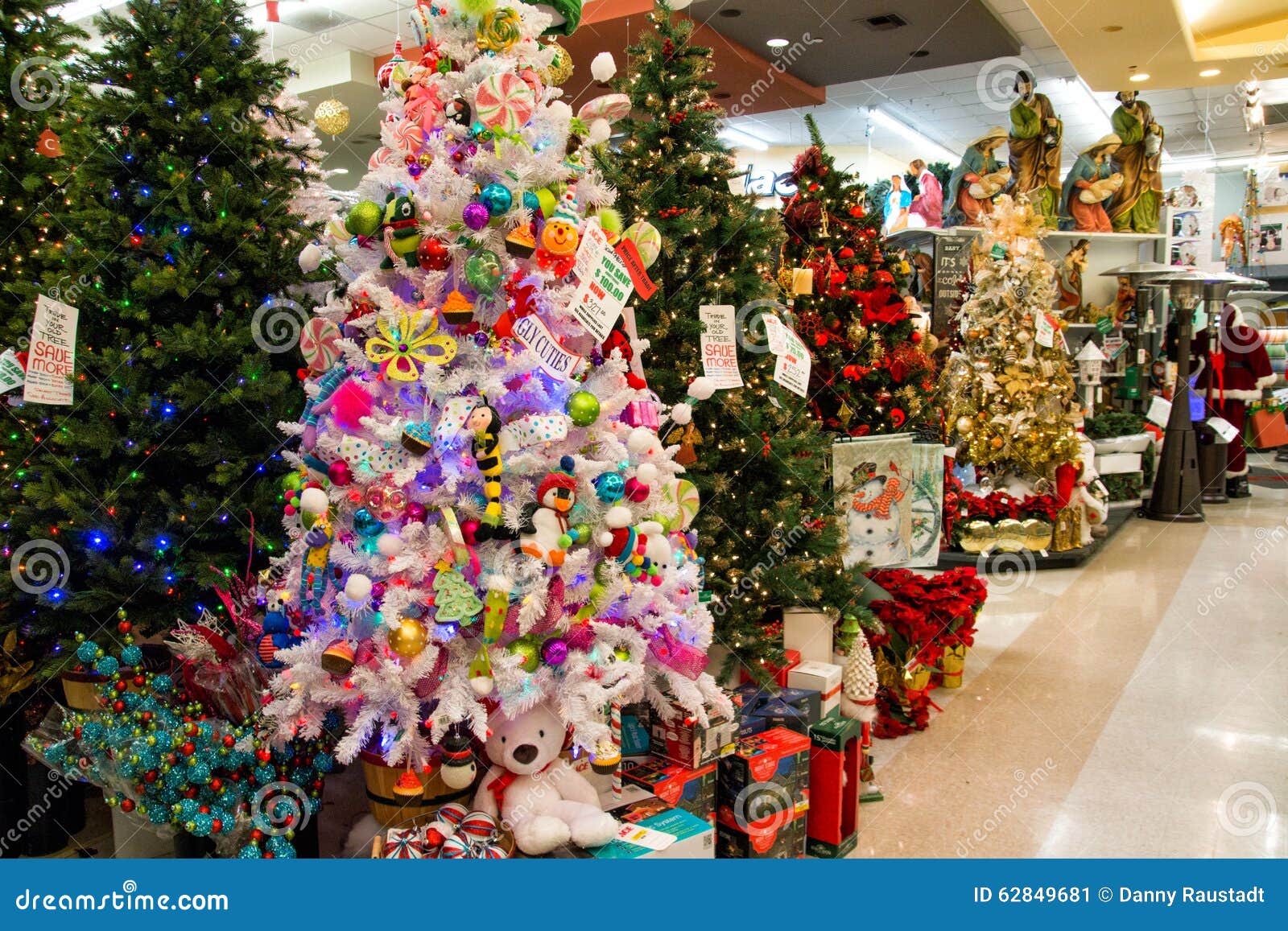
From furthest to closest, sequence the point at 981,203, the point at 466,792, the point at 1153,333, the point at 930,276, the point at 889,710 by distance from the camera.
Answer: the point at 1153,333 → the point at 981,203 → the point at 930,276 → the point at 889,710 → the point at 466,792

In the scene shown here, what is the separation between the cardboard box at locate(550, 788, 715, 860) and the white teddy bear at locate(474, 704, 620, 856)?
0.11 feet

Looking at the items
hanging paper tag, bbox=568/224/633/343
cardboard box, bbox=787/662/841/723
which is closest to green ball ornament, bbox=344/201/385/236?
hanging paper tag, bbox=568/224/633/343

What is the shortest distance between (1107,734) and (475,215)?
318 centimetres

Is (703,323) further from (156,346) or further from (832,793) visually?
(156,346)

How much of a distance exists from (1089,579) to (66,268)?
231 inches

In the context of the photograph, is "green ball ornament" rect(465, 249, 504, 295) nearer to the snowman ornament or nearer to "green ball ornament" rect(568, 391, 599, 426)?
"green ball ornament" rect(568, 391, 599, 426)

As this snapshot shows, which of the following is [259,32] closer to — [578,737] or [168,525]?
[168,525]

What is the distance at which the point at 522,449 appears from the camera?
2.18 metres

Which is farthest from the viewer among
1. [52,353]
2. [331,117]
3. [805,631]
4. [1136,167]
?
[1136,167]

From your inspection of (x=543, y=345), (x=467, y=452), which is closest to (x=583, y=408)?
(x=543, y=345)

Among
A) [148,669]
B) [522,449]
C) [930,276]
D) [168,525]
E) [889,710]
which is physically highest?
[930,276]

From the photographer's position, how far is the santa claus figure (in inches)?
356

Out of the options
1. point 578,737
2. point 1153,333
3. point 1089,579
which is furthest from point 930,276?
point 578,737

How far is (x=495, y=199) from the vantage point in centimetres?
212
